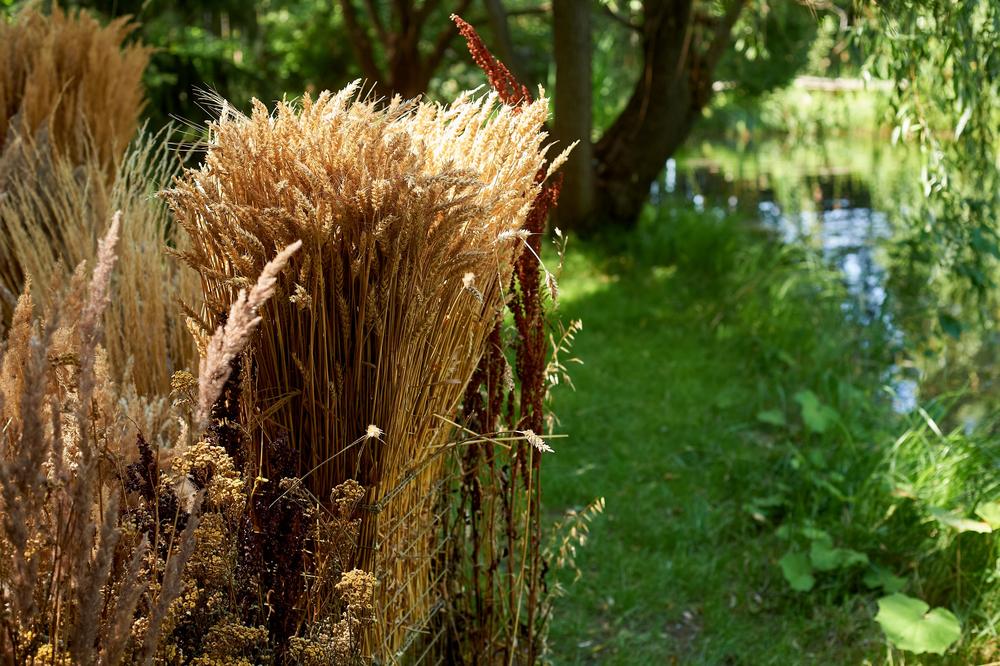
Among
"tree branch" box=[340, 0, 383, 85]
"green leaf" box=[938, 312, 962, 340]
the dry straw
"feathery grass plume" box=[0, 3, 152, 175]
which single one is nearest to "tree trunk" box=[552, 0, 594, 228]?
"green leaf" box=[938, 312, 962, 340]

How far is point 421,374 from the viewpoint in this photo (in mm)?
2045

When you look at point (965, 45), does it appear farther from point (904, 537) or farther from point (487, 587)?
point (487, 587)

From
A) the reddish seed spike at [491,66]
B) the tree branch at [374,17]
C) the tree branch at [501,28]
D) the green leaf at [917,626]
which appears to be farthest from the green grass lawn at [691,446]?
the tree branch at [374,17]

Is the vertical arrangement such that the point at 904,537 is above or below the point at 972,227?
below

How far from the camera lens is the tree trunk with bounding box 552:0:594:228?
7023 millimetres

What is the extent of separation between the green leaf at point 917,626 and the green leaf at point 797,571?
0.37 metres

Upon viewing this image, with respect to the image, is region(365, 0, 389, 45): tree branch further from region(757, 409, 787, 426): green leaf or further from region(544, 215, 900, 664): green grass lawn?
region(757, 409, 787, 426): green leaf

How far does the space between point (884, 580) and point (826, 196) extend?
31.4 feet

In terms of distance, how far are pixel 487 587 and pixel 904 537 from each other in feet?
6.05

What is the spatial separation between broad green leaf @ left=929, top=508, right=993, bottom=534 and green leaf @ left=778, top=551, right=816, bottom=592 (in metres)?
0.45

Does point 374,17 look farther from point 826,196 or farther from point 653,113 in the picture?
point 826,196

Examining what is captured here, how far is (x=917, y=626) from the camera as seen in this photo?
2.94 m

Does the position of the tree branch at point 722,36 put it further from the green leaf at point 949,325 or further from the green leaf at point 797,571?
the green leaf at point 797,571

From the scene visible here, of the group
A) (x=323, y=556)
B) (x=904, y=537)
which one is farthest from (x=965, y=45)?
(x=323, y=556)
